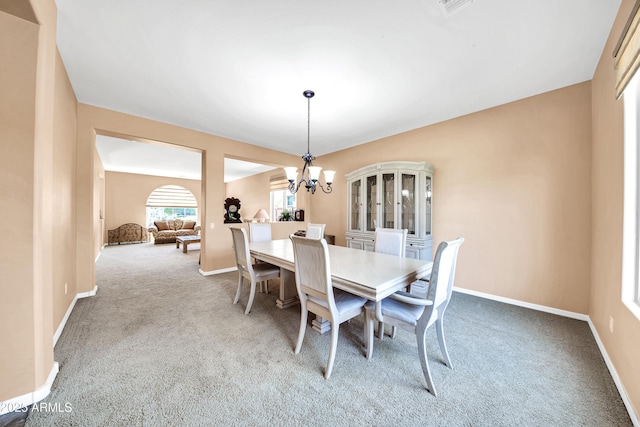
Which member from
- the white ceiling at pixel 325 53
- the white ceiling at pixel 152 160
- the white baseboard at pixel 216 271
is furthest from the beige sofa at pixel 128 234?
the white ceiling at pixel 325 53

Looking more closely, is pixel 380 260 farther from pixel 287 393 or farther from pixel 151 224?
pixel 151 224

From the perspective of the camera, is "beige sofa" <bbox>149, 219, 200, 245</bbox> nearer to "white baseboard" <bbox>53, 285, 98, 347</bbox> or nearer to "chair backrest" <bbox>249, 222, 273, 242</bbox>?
"white baseboard" <bbox>53, 285, 98, 347</bbox>

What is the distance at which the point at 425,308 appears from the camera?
154 cm

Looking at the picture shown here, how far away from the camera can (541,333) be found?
2160 millimetres

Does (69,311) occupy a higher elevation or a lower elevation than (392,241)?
lower

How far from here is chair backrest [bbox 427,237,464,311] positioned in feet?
4.83

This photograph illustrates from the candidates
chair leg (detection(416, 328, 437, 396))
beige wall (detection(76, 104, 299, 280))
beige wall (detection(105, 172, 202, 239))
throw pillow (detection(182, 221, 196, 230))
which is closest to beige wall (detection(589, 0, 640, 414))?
chair leg (detection(416, 328, 437, 396))

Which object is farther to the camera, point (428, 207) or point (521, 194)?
point (428, 207)

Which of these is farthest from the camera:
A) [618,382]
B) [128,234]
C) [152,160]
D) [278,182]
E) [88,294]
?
[128,234]

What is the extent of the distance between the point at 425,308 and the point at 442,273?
0.87 feet

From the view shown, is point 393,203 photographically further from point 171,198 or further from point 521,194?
point 171,198

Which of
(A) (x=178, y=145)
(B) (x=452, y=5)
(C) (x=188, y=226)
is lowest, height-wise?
(C) (x=188, y=226)

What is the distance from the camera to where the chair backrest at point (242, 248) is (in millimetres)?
2537

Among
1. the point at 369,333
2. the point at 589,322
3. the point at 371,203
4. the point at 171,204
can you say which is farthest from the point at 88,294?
the point at 171,204
